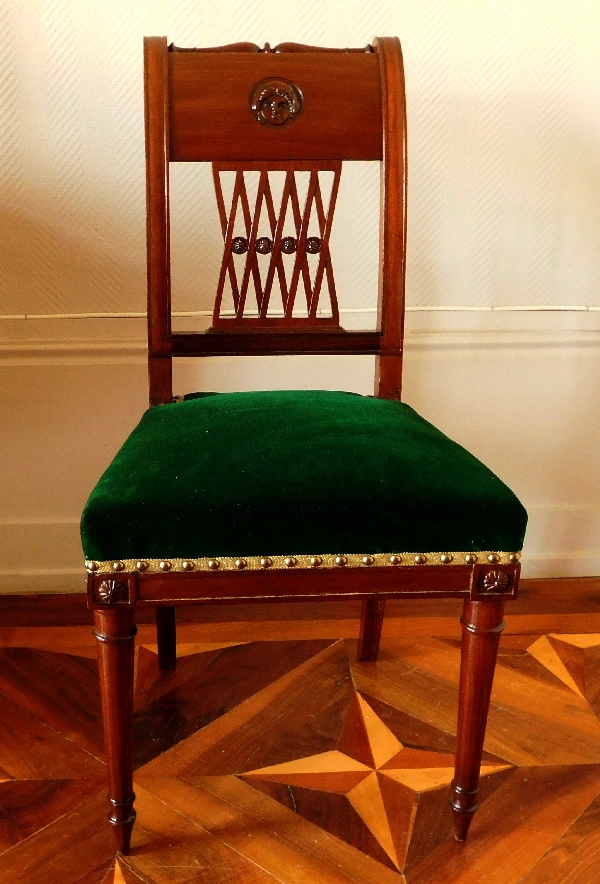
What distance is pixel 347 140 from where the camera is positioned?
0.90 m

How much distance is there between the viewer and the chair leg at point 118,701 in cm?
69

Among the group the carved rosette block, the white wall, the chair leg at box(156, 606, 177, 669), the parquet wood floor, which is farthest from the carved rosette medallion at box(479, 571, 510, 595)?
the white wall

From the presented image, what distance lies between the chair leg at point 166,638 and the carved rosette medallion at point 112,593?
37 centimetres

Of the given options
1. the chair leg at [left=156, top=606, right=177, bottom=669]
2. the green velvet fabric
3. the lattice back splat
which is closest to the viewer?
the green velvet fabric

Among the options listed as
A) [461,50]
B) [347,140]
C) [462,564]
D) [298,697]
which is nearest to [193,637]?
[298,697]

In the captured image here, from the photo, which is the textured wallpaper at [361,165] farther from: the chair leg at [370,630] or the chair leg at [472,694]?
the chair leg at [472,694]

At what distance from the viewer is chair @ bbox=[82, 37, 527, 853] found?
65 cm

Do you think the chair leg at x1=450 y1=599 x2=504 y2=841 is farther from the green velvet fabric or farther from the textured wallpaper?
the textured wallpaper

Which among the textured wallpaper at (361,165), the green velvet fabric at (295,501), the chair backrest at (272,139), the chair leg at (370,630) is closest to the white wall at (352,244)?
the textured wallpaper at (361,165)

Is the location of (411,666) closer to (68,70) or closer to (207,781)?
(207,781)

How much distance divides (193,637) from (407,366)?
52 centimetres

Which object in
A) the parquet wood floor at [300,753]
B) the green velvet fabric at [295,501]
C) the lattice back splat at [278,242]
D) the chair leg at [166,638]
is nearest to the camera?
the green velvet fabric at [295,501]

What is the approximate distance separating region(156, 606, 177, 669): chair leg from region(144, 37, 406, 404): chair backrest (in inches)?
11.7

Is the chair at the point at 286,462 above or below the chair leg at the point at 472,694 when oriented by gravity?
above
